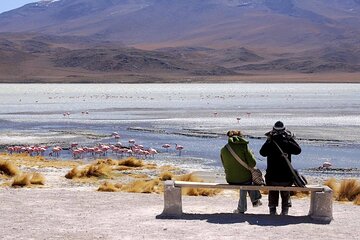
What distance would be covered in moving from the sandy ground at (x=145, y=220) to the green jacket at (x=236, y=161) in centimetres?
52

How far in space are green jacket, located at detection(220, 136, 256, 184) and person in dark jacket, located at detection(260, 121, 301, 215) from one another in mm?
226

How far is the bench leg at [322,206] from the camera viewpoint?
34.4 feet

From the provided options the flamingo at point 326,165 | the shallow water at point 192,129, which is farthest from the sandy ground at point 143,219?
the shallow water at point 192,129

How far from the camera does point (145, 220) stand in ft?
34.2

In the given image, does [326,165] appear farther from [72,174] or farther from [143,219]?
[143,219]

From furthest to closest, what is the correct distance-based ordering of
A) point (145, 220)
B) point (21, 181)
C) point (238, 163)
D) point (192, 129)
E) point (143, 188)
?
point (192, 129) < point (21, 181) < point (143, 188) < point (238, 163) < point (145, 220)

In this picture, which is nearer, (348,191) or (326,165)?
(348,191)

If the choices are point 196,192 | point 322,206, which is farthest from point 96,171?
point 322,206

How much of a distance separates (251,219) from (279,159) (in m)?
0.95

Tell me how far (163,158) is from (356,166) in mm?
5920

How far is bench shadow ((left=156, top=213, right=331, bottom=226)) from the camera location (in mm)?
10252

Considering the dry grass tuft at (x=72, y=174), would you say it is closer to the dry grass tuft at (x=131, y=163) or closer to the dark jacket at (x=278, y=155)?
the dry grass tuft at (x=131, y=163)

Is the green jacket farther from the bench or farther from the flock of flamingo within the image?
the flock of flamingo

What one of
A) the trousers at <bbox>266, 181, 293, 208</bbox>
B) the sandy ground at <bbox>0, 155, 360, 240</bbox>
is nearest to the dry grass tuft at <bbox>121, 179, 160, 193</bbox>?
the sandy ground at <bbox>0, 155, 360, 240</bbox>
